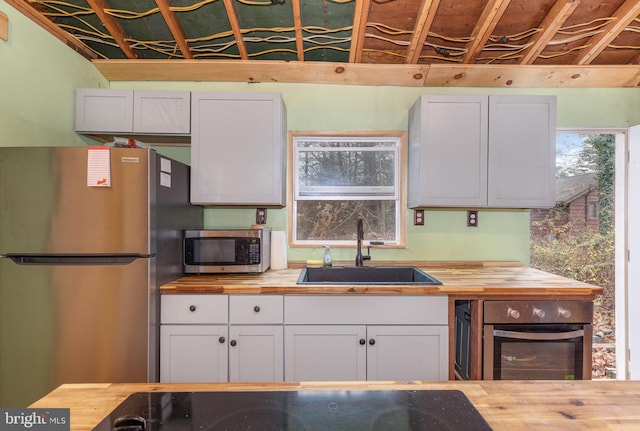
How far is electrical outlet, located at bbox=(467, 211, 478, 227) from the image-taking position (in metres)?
2.68

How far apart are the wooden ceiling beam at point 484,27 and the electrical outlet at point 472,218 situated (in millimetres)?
1214

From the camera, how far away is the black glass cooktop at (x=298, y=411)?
2.02 feet

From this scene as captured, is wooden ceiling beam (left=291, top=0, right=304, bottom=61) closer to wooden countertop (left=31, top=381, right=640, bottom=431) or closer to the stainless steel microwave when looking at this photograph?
the stainless steel microwave

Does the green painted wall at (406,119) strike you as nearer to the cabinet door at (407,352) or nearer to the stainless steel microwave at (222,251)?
the stainless steel microwave at (222,251)

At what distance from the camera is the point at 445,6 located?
2111 mm

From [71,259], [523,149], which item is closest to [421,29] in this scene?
[523,149]

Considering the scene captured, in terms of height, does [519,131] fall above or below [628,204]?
above

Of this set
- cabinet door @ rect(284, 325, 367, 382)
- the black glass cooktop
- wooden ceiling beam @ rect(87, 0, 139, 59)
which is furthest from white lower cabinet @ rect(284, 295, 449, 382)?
wooden ceiling beam @ rect(87, 0, 139, 59)

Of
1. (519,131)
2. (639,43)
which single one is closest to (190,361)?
(519,131)

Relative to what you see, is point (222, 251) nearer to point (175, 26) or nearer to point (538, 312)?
point (175, 26)

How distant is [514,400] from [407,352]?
1267mm

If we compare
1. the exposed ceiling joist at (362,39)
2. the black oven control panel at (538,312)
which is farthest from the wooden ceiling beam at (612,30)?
the black oven control panel at (538,312)

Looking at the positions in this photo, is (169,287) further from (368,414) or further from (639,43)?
(639,43)

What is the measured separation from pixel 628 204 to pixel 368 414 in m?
3.26
